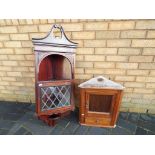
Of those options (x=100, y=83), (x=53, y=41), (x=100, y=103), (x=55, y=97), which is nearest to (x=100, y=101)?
(x=100, y=103)

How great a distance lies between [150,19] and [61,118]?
1848mm

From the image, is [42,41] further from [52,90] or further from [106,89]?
[106,89]

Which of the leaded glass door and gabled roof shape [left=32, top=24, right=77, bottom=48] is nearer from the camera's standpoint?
gabled roof shape [left=32, top=24, right=77, bottom=48]

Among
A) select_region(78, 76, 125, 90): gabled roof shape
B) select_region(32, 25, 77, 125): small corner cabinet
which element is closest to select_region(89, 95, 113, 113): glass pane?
select_region(78, 76, 125, 90): gabled roof shape

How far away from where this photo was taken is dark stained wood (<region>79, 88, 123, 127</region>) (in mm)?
2028

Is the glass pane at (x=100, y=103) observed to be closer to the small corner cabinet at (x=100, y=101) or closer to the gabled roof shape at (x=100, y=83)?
the small corner cabinet at (x=100, y=101)

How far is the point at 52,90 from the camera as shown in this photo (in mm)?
1985

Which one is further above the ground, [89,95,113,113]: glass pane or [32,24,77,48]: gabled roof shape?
[32,24,77,48]: gabled roof shape

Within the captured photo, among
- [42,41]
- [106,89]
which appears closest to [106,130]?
[106,89]

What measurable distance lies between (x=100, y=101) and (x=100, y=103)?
0.03m

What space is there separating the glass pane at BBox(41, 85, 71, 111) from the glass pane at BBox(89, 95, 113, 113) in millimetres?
321

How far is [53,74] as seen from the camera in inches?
91.7

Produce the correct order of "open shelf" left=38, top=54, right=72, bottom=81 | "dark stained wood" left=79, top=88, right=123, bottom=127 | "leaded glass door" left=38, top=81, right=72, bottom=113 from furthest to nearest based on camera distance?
"open shelf" left=38, top=54, right=72, bottom=81 → "dark stained wood" left=79, top=88, right=123, bottom=127 → "leaded glass door" left=38, top=81, right=72, bottom=113

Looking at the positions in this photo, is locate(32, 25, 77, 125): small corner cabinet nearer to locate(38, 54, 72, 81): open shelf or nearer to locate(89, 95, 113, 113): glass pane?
locate(38, 54, 72, 81): open shelf
